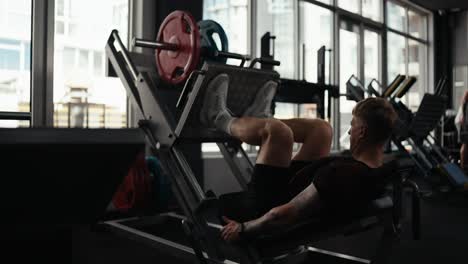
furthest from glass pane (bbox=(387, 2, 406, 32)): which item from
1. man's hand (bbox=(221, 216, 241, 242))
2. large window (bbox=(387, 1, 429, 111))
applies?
man's hand (bbox=(221, 216, 241, 242))

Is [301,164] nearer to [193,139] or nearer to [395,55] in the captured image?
[193,139]

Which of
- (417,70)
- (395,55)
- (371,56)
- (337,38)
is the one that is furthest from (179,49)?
(417,70)

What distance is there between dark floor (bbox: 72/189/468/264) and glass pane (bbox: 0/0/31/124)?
961mm

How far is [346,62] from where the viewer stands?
19.2ft

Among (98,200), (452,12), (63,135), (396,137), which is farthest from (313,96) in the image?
(452,12)

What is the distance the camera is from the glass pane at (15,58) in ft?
9.16

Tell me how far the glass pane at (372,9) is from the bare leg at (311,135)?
4941mm

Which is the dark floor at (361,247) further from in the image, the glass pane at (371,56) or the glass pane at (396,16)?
the glass pane at (396,16)

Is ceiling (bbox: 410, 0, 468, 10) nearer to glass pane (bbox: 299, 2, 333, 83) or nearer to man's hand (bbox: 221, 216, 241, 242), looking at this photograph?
glass pane (bbox: 299, 2, 333, 83)

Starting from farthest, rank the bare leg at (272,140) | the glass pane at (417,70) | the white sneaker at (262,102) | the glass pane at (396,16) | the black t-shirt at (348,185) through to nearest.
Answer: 1. the glass pane at (417,70)
2. the glass pane at (396,16)
3. the white sneaker at (262,102)
4. the bare leg at (272,140)
5. the black t-shirt at (348,185)

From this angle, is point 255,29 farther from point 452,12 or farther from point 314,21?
point 452,12

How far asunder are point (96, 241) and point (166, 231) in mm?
466

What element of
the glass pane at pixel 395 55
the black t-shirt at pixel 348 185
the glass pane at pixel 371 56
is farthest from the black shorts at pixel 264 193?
the glass pane at pixel 395 55

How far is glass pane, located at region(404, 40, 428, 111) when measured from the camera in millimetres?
7418
